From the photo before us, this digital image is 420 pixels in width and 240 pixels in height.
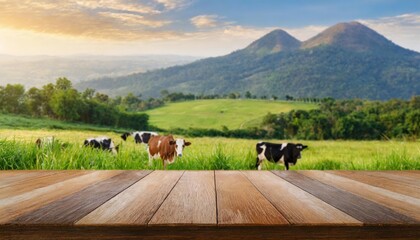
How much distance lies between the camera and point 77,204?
1.16 m

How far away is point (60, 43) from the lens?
7789 mm

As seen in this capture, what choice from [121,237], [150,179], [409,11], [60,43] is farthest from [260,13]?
[121,237]

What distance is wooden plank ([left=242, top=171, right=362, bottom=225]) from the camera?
0.96 meters

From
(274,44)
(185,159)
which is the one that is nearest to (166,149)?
(185,159)

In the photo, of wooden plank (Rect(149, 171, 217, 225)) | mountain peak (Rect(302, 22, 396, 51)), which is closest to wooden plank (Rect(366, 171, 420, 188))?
wooden plank (Rect(149, 171, 217, 225))

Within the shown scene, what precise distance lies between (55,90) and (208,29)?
345 cm

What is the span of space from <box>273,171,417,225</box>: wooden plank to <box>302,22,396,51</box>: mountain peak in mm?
16614

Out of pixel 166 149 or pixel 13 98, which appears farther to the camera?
pixel 13 98

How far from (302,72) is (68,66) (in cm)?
850

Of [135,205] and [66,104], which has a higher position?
[66,104]

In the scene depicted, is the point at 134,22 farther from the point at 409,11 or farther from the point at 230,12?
the point at 409,11

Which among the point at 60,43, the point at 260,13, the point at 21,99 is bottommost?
the point at 21,99

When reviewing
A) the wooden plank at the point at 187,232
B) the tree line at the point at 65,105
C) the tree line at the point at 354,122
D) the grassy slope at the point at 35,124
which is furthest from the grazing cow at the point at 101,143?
the wooden plank at the point at 187,232

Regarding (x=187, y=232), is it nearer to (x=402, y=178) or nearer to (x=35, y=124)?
(x=402, y=178)
